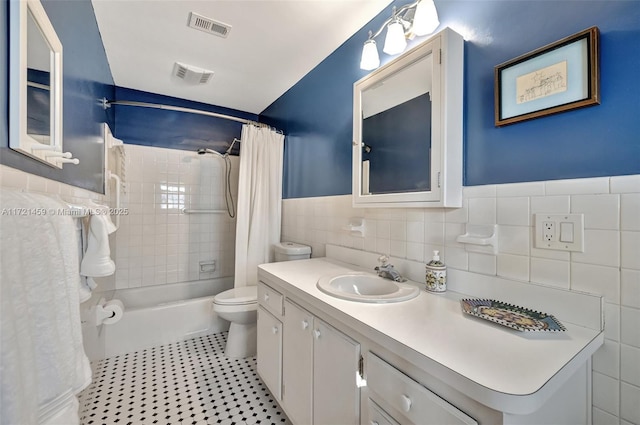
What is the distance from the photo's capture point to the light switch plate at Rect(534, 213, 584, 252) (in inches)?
32.3

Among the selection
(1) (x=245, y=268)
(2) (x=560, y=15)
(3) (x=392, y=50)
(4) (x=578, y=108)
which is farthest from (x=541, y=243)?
(1) (x=245, y=268)

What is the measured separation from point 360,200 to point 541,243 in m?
0.81

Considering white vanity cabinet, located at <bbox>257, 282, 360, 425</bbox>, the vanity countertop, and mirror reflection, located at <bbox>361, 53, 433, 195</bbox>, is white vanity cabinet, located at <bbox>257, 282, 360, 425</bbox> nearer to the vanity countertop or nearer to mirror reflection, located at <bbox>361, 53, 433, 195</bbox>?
the vanity countertop

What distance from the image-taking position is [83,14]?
1.40 metres

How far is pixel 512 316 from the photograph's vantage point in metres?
0.84

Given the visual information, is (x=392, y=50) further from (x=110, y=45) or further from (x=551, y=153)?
(x=110, y=45)

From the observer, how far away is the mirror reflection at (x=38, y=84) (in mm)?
812

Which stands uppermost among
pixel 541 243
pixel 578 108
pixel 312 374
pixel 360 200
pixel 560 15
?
pixel 560 15

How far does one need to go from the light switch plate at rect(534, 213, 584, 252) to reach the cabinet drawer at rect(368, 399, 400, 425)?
2.37ft

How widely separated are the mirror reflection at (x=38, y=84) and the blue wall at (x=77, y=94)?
0.09 m

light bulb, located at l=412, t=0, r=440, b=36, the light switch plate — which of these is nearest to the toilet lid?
the light switch plate

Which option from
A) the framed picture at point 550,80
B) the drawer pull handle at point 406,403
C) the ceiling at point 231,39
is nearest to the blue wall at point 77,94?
the ceiling at point 231,39

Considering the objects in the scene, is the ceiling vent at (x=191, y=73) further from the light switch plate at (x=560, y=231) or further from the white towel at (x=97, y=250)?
the light switch plate at (x=560, y=231)

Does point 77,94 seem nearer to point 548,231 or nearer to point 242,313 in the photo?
point 242,313
